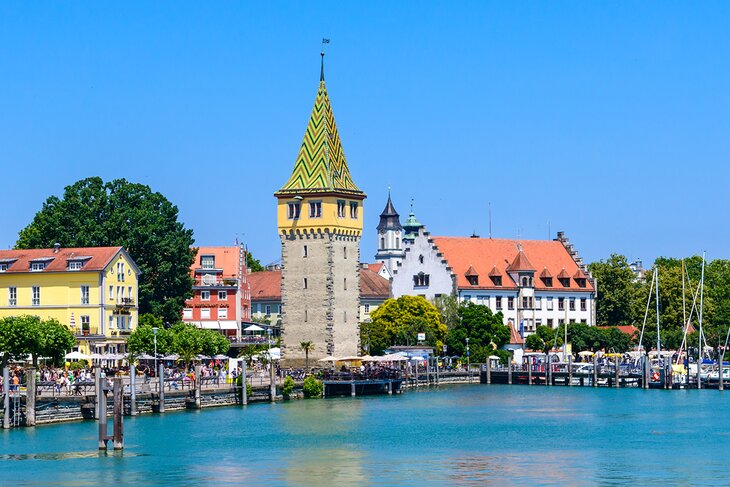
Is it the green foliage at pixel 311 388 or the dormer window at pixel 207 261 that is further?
the dormer window at pixel 207 261

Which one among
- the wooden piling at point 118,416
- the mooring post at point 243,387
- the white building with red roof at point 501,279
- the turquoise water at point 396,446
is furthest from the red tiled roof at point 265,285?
the wooden piling at point 118,416

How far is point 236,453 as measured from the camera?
7356 centimetres

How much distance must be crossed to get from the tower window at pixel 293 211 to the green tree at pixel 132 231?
29.3ft

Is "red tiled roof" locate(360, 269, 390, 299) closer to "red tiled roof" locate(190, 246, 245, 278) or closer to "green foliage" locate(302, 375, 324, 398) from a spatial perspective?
"red tiled roof" locate(190, 246, 245, 278)

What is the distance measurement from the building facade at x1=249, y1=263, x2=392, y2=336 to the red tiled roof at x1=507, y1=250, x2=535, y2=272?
13.0m

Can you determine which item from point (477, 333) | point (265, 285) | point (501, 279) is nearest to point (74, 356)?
point (477, 333)

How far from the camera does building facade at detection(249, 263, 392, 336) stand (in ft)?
523

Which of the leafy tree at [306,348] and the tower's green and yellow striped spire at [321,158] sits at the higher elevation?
the tower's green and yellow striped spire at [321,158]

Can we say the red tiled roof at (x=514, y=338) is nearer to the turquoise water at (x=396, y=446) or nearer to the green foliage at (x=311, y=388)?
the green foliage at (x=311, y=388)

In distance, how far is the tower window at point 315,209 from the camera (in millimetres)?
123812

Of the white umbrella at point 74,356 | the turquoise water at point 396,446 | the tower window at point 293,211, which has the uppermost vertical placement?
the tower window at point 293,211

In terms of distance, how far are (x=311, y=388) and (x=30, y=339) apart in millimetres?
22227

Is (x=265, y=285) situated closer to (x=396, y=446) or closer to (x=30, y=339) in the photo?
(x=30, y=339)

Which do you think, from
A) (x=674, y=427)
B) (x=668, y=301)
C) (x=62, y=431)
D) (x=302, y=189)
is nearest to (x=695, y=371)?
(x=668, y=301)
